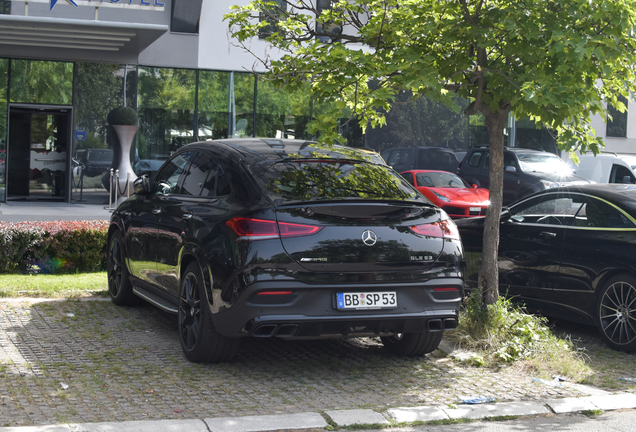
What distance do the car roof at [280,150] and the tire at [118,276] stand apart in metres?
1.80

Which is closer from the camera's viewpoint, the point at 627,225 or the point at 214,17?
the point at 627,225

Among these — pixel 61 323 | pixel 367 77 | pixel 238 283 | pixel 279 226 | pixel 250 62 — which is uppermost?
pixel 250 62

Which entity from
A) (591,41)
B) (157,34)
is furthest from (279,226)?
(157,34)

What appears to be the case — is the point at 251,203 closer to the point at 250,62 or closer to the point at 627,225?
the point at 627,225

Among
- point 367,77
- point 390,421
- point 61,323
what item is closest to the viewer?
point 390,421

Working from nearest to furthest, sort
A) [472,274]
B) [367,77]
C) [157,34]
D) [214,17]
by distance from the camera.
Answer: [367,77] → [472,274] → [157,34] → [214,17]

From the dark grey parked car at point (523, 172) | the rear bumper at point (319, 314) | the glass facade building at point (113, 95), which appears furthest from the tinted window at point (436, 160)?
the rear bumper at point (319, 314)

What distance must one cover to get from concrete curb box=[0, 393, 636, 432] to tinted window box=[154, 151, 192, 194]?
9.44 feet

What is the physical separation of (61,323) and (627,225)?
532 centimetres

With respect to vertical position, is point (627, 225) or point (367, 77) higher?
point (367, 77)

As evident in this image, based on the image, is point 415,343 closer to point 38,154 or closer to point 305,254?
point 305,254

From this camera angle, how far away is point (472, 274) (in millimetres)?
8258

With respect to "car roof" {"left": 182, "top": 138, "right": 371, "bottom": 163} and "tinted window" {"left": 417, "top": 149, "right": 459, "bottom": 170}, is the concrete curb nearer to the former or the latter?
"car roof" {"left": 182, "top": 138, "right": 371, "bottom": 163}

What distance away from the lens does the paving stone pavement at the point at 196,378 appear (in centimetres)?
476
